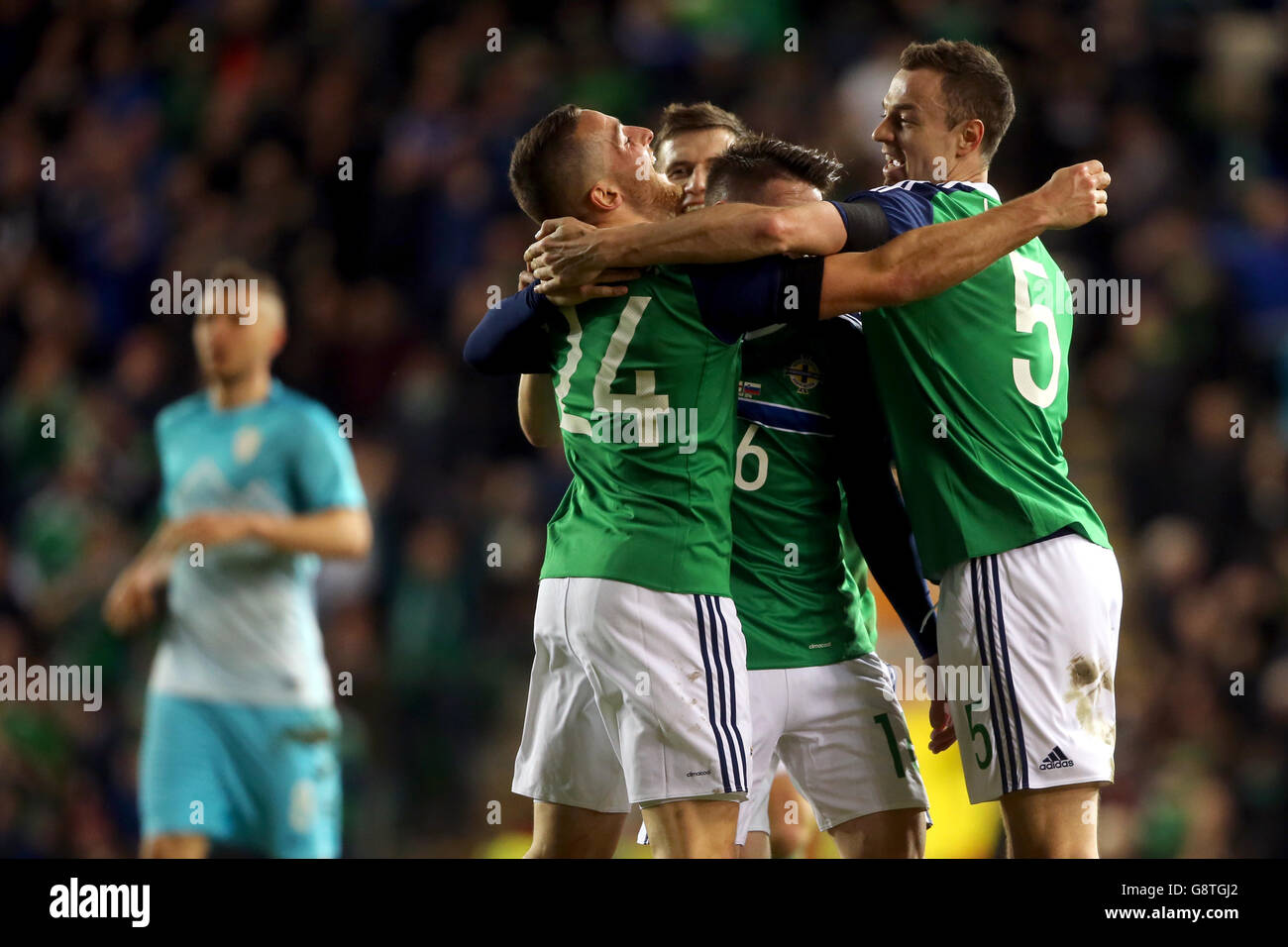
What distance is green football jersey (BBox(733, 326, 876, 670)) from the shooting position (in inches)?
121

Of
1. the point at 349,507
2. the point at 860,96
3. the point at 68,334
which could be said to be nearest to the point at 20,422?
the point at 68,334

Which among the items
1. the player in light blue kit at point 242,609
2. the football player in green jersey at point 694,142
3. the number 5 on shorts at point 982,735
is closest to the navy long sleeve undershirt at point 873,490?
the number 5 on shorts at point 982,735

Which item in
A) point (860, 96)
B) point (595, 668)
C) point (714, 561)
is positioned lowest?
point (595, 668)

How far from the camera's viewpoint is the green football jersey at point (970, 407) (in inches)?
114

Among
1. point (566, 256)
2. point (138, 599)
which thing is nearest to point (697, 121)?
point (566, 256)

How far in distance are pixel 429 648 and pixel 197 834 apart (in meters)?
1.71

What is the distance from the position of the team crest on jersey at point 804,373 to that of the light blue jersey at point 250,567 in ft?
6.33

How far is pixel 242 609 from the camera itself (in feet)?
Result: 14.7

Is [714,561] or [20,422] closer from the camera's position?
[714,561]

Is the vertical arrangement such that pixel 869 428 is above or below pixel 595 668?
above
